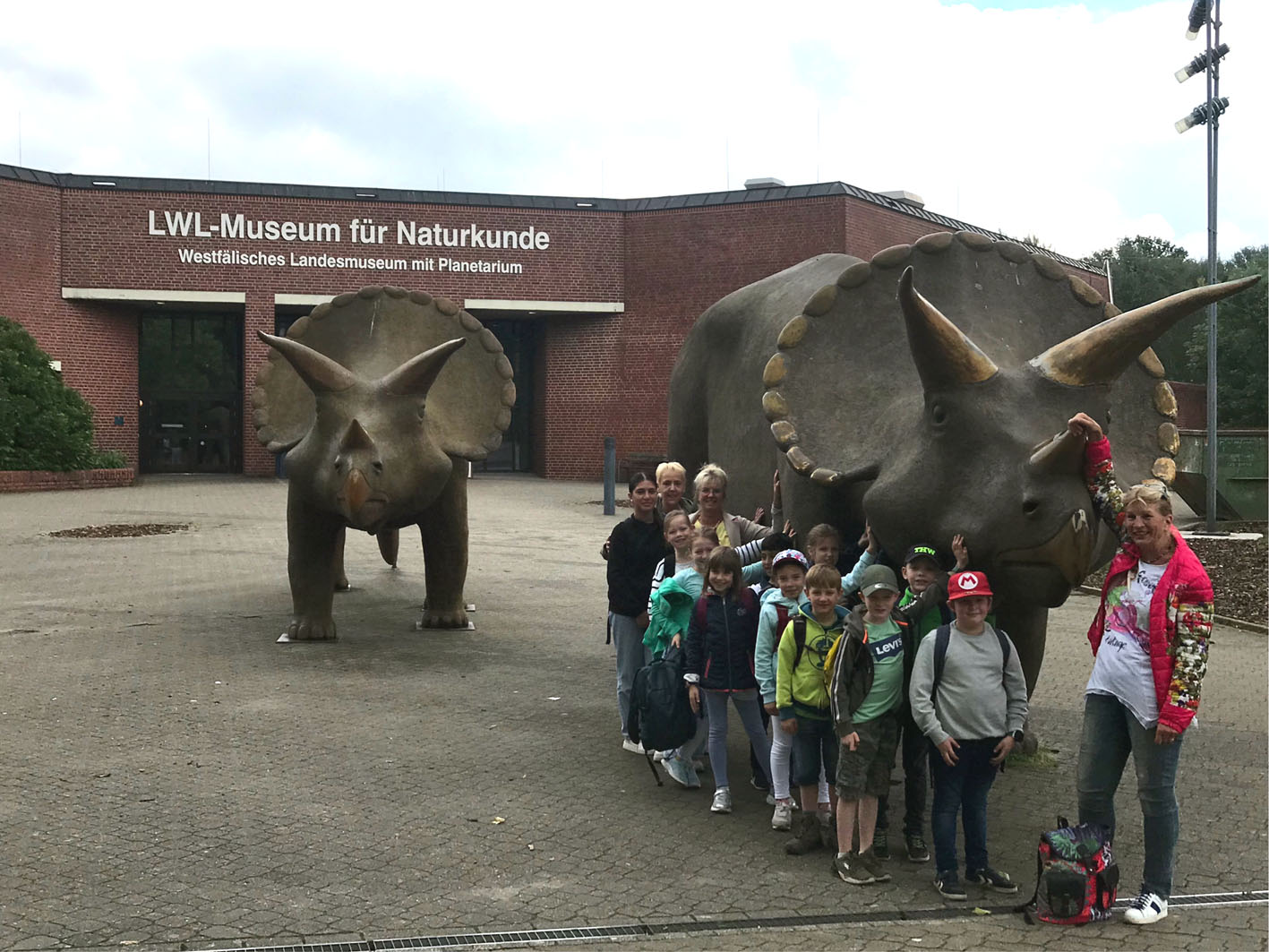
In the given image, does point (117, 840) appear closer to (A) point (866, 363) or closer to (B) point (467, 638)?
(A) point (866, 363)

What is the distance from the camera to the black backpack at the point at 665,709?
6.16 m

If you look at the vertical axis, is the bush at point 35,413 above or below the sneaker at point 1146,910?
above

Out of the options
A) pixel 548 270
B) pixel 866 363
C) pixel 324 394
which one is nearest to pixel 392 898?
pixel 866 363

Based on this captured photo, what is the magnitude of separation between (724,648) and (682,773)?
0.87 meters

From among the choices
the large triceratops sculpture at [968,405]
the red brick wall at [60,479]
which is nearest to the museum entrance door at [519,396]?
the red brick wall at [60,479]

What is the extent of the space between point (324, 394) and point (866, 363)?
4.47 meters

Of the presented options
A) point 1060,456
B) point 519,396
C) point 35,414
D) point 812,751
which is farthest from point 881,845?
point 519,396

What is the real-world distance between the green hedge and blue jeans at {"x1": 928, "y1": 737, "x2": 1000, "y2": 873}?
24469 millimetres

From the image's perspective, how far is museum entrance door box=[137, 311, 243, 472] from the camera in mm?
33906

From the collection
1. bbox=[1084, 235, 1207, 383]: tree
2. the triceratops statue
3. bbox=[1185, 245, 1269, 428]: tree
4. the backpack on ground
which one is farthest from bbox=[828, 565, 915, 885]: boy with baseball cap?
bbox=[1084, 235, 1207, 383]: tree

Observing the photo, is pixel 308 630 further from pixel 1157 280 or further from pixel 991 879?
pixel 1157 280

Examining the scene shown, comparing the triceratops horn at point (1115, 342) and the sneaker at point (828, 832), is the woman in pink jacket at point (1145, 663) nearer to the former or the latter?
the triceratops horn at point (1115, 342)

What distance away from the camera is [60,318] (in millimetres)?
30422

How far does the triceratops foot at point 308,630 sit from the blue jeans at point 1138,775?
6.79 m
